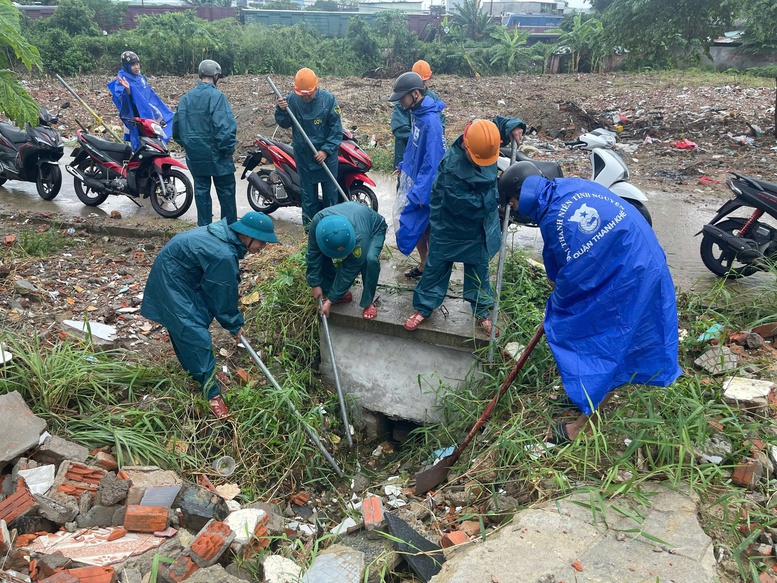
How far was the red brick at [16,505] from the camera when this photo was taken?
270 centimetres

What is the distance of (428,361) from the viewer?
414 cm

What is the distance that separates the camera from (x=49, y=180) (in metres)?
7.05

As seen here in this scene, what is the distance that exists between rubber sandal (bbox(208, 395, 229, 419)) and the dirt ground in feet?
20.2

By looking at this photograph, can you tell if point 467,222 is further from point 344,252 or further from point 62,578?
point 62,578

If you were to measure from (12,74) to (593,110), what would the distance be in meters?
10.1

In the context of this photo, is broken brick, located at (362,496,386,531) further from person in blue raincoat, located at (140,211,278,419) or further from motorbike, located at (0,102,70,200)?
motorbike, located at (0,102,70,200)

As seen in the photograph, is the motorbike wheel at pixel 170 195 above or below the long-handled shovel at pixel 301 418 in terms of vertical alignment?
above

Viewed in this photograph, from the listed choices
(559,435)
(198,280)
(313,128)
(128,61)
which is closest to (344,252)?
(198,280)

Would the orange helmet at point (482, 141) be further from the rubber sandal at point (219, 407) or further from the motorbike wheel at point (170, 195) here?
the motorbike wheel at point (170, 195)

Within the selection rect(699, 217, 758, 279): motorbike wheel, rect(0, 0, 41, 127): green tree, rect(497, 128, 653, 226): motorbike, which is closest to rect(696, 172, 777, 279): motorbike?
rect(699, 217, 758, 279): motorbike wheel

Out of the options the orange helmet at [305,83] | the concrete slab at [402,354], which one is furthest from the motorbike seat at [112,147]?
the concrete slab at [402,354]

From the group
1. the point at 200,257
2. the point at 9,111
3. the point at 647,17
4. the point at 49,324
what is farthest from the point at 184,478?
the point at 647,17

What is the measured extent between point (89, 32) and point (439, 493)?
20.3m

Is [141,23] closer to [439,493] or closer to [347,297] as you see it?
[347,297]
